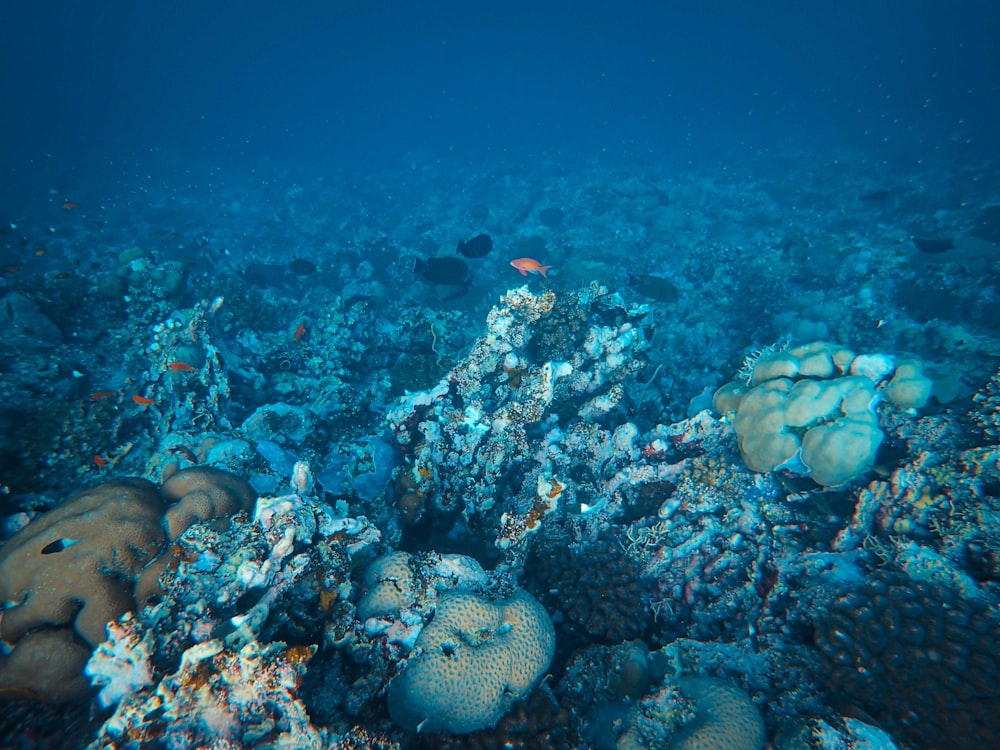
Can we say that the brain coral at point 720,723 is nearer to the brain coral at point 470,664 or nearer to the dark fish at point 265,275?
the brain coral at point 470,664

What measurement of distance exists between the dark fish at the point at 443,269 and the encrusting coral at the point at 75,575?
5770 millimetres

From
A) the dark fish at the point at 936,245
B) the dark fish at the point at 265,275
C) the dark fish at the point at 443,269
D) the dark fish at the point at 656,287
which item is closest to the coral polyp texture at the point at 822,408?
the dark fish at the point at 443,269

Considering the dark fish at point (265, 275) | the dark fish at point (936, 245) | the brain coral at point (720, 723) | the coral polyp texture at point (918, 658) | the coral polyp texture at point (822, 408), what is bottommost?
the dark fish at point (265, 275)

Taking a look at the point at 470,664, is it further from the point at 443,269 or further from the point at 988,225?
the point at 988,225

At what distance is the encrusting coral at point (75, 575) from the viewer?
3447mm

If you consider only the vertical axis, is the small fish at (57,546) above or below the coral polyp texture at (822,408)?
below

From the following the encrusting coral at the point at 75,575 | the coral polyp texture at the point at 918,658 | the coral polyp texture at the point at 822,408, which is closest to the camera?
the coral polyp texture at the point at 918,658

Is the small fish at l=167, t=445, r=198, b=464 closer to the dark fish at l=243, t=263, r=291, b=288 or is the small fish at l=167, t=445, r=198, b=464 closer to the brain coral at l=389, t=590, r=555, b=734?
the brain coral at l=389, t=590, r=555, b=734

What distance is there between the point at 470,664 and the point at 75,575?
3.41 m

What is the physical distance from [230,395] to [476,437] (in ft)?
16.7

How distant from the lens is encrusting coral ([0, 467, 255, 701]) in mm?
3447

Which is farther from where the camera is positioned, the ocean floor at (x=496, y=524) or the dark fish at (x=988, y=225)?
the dark fish at (x=988, y=225)

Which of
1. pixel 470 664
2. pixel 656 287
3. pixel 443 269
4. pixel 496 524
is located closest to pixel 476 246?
pixel 443 269

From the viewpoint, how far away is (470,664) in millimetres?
3289
